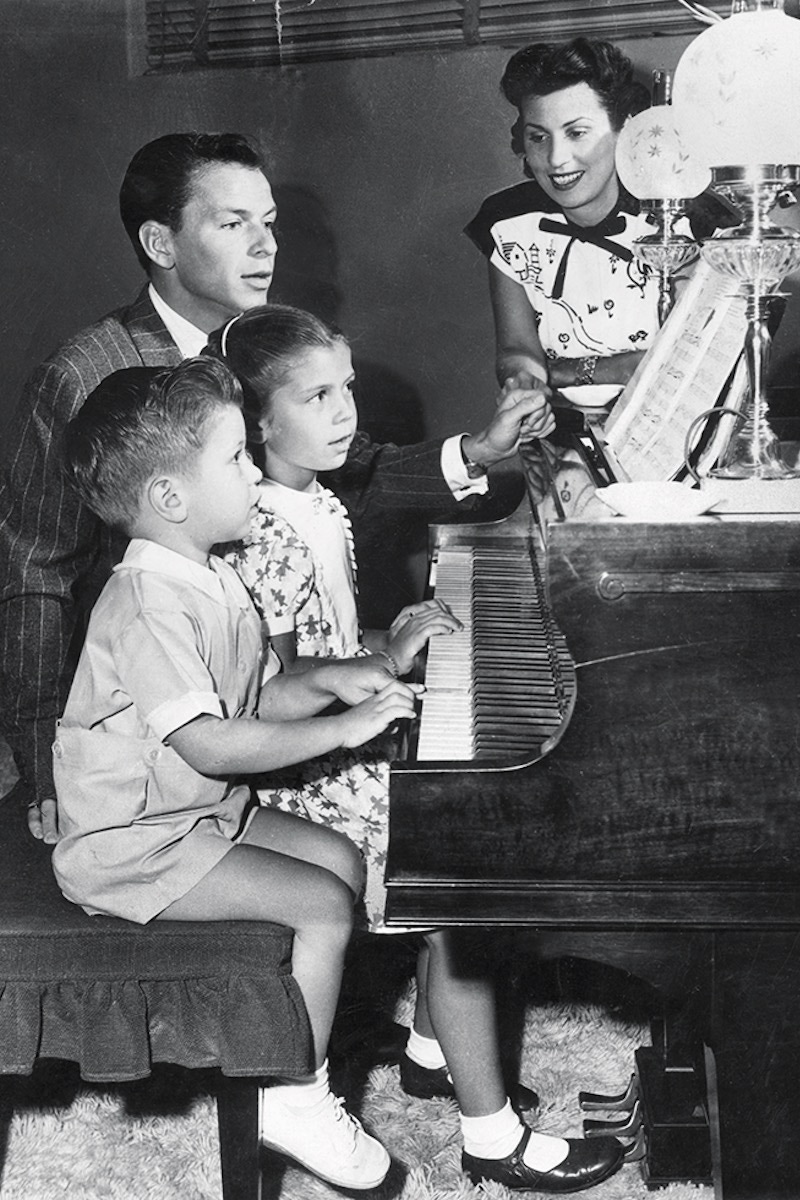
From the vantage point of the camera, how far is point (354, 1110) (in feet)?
7.33

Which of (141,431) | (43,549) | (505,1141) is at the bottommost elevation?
(505,1141)

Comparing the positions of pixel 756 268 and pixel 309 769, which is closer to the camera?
pixel 756 268

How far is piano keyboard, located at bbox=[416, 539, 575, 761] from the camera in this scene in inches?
63.1

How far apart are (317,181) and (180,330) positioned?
3.01ft

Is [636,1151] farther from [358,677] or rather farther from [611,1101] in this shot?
[358,677]

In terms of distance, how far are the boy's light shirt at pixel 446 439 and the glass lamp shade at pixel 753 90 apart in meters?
0.94

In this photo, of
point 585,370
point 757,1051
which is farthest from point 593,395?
point 757,1051

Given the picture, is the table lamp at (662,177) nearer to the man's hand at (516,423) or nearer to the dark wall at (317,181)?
the man's hand at (516,423)

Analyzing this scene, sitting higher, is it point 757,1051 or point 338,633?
point 338,633

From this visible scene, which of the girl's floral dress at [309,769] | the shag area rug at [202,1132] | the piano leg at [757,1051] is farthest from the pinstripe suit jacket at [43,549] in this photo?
the piano leg at [757,1051]

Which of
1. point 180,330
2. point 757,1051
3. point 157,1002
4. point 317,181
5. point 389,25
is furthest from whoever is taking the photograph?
point 317,181

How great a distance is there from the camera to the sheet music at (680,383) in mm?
1790

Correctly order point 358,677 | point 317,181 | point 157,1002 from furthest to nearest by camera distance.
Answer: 1. point 317,181
2. point 358,677
3. point 157,1002

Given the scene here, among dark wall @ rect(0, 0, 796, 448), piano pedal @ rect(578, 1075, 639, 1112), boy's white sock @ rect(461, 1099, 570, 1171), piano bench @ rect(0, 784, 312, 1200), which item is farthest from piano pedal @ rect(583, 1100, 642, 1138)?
Answer: dark wall @ rect(0, 0, 796, 448)
